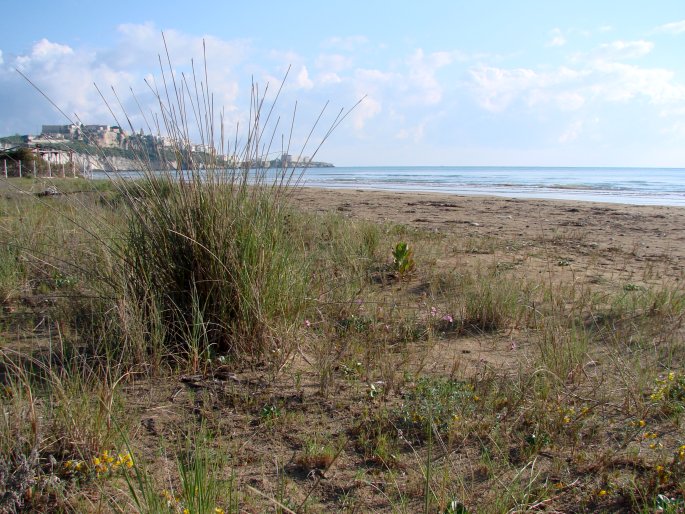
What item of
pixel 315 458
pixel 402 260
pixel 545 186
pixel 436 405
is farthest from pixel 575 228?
pixel 545 186

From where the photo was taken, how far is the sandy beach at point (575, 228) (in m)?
6.65

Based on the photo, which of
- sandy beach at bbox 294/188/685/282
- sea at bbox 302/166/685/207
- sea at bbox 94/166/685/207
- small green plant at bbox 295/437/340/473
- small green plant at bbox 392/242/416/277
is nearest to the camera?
small green plant at bbox 295/437/340/473

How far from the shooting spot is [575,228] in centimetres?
1016

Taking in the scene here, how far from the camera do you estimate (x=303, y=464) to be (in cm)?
246

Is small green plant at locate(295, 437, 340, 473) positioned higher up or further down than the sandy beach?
further down

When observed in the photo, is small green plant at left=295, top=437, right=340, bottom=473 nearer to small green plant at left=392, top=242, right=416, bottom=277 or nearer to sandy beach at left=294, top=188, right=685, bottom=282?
sandy beach at left=294, top=188, right=685, bottom=282

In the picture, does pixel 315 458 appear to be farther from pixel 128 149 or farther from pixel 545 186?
pixel 545 186

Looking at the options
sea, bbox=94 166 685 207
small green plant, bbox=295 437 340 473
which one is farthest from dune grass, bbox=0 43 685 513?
sea, bbox=94 166 685 207

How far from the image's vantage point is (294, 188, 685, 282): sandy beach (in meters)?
6.65

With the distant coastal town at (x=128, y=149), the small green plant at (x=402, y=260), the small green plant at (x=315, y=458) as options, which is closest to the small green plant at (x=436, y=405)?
the small green plant at (x=315, y=458)

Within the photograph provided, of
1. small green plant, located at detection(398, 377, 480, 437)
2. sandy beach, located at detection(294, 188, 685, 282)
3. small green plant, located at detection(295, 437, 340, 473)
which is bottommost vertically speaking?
small green plant, located at detection(295, 437, 340, 473)

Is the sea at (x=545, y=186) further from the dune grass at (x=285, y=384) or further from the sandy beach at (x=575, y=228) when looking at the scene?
the sandy beach at (x=575, y=228)

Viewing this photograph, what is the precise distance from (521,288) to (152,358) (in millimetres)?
3081

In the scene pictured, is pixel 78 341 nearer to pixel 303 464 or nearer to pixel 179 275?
pixel 179 275
